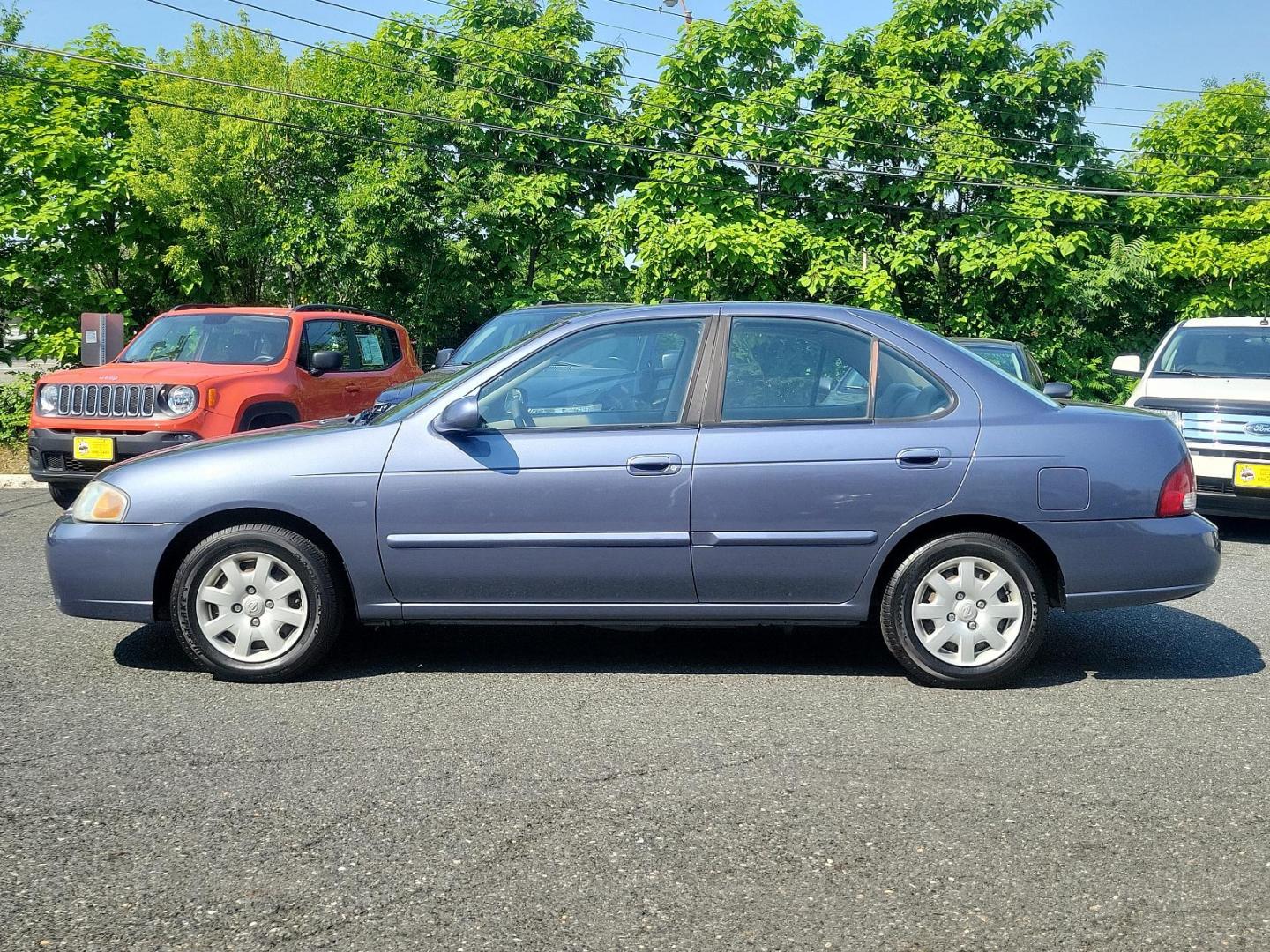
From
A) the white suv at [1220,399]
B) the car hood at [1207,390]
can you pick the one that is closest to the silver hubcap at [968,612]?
the white suv at [1220,399]

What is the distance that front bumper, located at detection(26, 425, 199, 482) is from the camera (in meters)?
9.63

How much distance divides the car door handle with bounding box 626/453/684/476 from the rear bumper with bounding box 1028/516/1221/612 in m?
1.51

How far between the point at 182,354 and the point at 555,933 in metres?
8.90

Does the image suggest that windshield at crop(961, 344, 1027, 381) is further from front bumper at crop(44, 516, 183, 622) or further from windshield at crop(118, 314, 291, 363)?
front bumper at crop(44, 516, 183, 622)

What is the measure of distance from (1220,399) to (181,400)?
8089 mm

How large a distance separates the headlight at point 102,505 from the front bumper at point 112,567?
0.10ft

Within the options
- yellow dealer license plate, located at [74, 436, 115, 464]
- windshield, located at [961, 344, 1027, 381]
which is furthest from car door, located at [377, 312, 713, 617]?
windshield, located at [961, 344, 1027, 381]

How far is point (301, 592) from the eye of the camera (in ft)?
17.5

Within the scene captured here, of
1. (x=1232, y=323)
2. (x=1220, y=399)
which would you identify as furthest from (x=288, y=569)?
(x=1232, y=323)

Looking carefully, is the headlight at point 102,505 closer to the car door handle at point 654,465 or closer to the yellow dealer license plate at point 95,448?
the car door handle at point 654,465

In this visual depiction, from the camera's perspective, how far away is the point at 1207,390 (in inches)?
409

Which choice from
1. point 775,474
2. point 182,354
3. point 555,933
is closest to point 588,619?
point 775,474

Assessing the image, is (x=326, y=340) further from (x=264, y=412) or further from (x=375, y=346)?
(x=264, y=412)

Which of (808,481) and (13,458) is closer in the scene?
(808,481)
